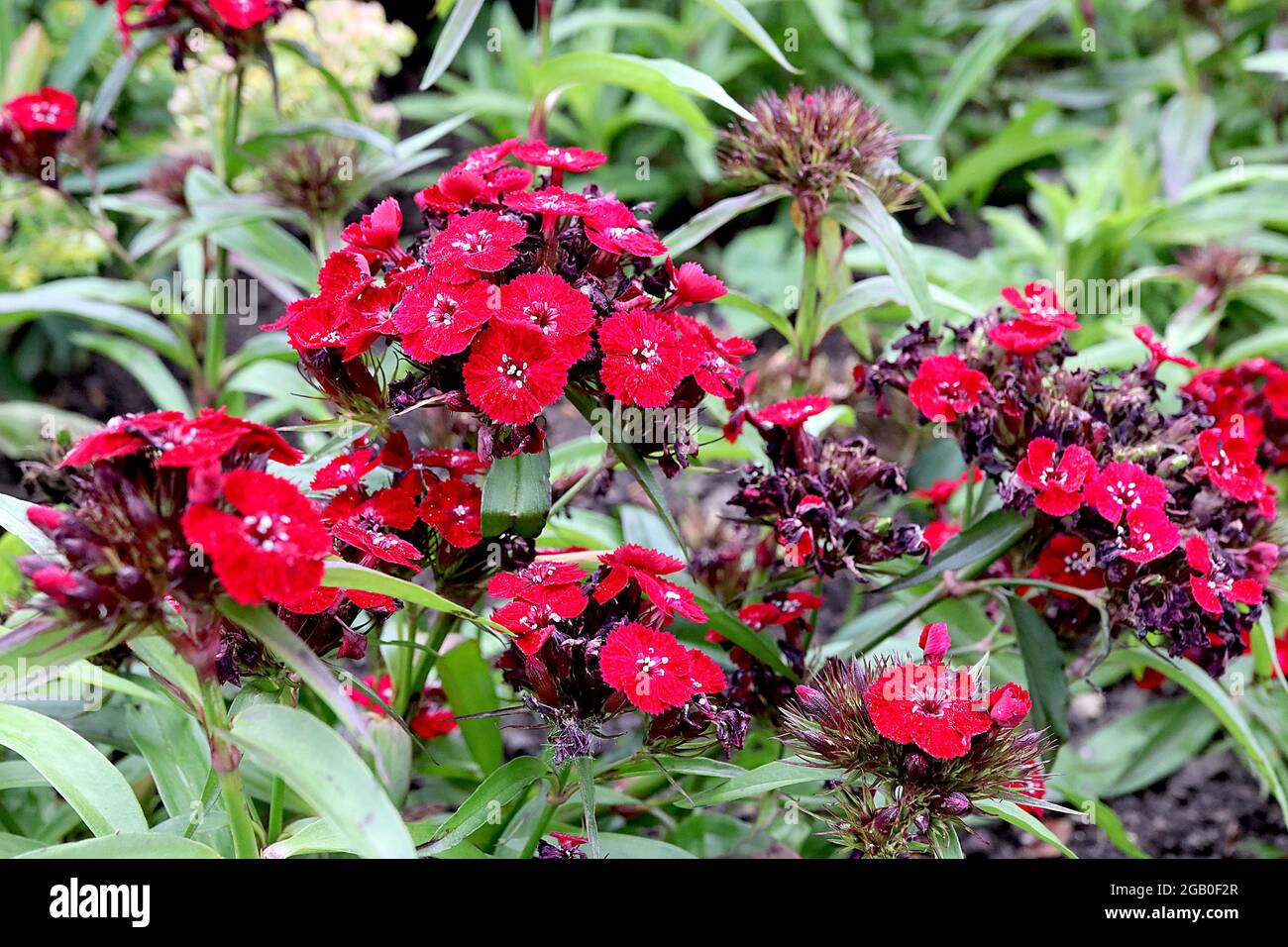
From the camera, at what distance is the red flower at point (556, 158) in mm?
1668

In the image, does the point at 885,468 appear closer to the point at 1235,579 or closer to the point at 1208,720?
the point at 1235,579

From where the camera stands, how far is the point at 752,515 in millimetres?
1818

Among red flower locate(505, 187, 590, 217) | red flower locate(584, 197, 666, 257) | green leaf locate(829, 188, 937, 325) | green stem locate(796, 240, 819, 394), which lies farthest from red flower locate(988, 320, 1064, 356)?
red flower locate(505, 187, 590, 217)

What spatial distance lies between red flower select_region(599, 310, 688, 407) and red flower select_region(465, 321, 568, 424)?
7 centimetres

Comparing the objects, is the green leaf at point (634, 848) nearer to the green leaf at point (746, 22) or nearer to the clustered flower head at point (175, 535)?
the clustered flower head at point (175, 535)

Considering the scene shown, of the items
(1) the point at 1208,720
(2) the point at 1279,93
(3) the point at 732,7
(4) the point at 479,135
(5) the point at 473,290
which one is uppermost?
(4) the point at 479,135

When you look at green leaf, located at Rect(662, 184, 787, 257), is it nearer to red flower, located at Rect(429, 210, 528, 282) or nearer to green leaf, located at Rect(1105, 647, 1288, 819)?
red flower, located at Rect(429, 210, 528, 282)

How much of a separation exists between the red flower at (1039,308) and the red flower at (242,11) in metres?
1.47

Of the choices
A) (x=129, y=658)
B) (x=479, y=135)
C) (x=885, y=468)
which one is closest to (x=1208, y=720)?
(x=885, y=468)

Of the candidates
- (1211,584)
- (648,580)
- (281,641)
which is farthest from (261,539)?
(1211,584)

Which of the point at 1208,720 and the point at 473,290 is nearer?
the point at 473,290
